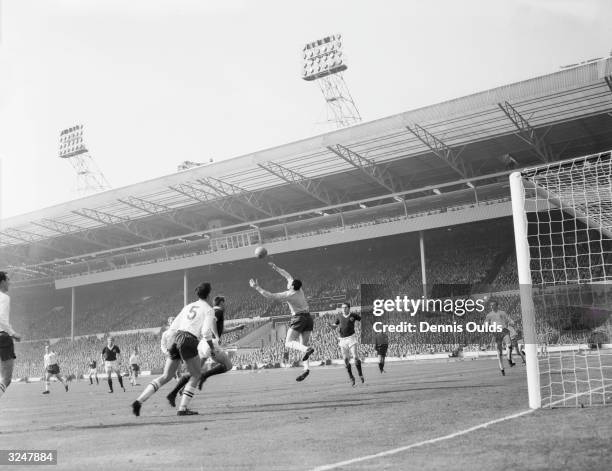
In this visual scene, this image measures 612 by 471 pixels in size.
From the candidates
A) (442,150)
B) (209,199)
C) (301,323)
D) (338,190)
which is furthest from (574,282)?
(209,199)

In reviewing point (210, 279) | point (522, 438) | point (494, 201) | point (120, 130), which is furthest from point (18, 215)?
point (522, 438)

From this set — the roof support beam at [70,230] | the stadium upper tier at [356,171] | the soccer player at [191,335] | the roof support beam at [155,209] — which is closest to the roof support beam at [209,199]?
the stadium upper tier at [356,171]

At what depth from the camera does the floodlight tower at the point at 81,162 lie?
179 ft

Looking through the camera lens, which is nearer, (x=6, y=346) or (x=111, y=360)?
(x=6, y=346)

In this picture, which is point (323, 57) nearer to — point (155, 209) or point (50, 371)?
point (155, 209)

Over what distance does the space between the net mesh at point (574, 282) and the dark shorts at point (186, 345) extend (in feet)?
16.8

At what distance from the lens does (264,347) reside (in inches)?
1688

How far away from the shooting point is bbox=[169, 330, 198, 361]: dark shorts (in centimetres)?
986

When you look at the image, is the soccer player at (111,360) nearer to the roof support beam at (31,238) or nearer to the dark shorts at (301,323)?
the dark shorts at (301,323)

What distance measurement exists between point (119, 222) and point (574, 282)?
35625mm

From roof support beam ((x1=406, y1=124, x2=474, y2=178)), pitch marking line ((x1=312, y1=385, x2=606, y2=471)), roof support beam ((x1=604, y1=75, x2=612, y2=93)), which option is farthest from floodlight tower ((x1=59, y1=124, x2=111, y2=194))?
pitch marking line ((x1=312, y1=385, x2=606, y2=471))

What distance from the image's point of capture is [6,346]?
30.3ft

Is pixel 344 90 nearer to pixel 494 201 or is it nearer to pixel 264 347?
pixel 494 201

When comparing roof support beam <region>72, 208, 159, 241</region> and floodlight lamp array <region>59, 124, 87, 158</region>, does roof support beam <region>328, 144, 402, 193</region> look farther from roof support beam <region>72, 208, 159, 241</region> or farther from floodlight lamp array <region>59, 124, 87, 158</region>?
floodlight lamp array <region>59, 124, 87, 158</region>
